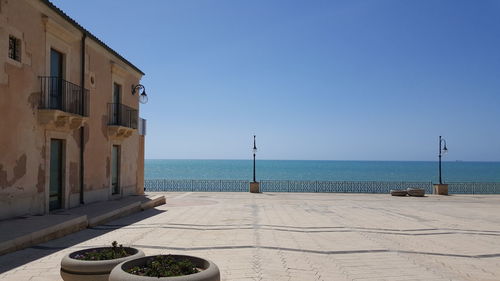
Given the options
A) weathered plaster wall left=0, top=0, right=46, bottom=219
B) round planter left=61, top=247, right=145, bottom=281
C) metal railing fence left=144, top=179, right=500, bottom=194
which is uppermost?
weathered plaster wall left=0, top=0, right=46, bottom=219

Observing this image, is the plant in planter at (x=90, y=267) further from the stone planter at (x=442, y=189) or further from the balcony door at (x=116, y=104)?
the stone planter at (x=442, y=189)

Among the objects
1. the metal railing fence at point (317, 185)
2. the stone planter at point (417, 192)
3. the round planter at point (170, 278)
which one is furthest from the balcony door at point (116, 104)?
the stone planter at point (417, 192)

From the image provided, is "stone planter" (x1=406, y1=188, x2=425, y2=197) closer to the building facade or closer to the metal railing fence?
the metal railing fence

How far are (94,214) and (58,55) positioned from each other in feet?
18.1

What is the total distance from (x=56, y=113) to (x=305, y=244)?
825cm

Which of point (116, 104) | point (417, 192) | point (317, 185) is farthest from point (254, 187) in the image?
point (116, 104)

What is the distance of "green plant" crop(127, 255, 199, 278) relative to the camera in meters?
4.68

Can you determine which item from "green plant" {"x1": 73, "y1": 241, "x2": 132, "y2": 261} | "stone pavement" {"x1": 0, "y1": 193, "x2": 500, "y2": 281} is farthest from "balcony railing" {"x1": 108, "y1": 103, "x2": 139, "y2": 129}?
"green plant" {"x1": 73, "y1": 241, "x2": 132, "y2": 261}

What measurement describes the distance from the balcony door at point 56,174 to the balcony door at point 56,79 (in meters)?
1.25

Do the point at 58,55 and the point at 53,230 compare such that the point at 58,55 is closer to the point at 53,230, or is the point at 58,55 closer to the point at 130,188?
the point at 53,230

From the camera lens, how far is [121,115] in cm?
1891

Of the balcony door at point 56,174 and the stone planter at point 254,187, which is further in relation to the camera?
the stone planter at point 254,187

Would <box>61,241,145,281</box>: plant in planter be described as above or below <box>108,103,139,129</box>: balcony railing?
below

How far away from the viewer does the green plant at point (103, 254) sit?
223 inches
